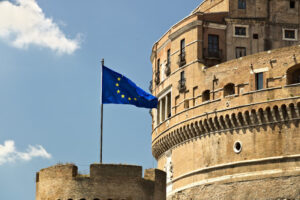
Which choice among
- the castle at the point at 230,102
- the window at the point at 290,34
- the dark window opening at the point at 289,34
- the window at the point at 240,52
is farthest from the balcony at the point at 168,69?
the dark window opening at the point at 289,34

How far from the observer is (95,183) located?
32.8m

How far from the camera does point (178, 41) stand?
216 ft

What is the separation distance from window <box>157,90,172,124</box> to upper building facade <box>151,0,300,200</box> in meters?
0.08

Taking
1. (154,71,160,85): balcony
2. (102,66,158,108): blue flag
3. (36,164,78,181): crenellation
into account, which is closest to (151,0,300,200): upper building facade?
(154,71,160,85): balcony

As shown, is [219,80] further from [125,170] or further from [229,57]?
[125,170]

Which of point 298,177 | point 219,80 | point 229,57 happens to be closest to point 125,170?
point 298,177

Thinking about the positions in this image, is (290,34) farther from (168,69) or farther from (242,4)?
(168,69)

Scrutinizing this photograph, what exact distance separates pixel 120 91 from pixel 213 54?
23899mm

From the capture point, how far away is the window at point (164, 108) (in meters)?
66.9

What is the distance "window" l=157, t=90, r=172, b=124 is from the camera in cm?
6694

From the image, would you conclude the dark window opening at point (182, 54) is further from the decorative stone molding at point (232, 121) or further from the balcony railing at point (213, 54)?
the decorative stone molding at point (232, 121)

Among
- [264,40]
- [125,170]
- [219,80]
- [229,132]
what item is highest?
[264,40]

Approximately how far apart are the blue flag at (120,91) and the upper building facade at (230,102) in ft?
52.4

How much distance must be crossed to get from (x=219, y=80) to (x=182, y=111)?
4423 millimetres
